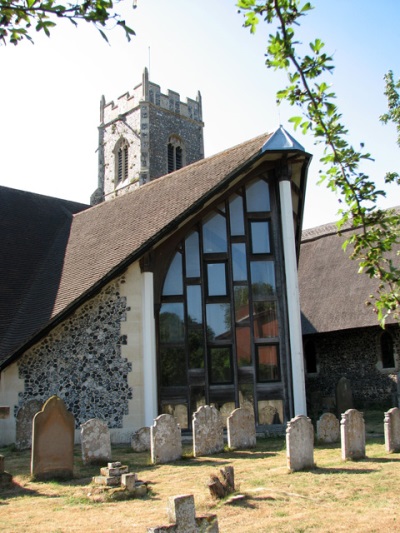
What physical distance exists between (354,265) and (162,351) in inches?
450

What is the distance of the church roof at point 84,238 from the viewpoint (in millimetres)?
14562

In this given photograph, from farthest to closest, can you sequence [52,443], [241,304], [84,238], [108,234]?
[84,238] → [108,234] → [241,304] → [52,443]

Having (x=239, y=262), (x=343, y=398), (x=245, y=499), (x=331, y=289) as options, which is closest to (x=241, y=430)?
(x=245, y=499)

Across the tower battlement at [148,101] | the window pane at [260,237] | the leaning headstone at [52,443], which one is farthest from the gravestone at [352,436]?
the tower battlement at [148,101]

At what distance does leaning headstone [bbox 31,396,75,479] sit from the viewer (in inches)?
353

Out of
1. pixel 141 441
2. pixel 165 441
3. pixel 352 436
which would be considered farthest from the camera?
pixel 141 441

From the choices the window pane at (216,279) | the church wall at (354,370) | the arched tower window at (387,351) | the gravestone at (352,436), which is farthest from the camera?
the arched tower window at (387,351)

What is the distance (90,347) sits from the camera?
1427 centimetres

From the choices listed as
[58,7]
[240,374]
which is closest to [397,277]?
[58,7]

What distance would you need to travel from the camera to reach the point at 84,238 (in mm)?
18547

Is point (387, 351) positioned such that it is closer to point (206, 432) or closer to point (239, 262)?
point (239, 262)

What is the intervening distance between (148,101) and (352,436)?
35.0 meters

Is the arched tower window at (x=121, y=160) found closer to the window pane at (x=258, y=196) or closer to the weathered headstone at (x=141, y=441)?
the window pane at (x=258, y=196)

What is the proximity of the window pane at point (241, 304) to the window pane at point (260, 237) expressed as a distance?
1.15 meters
